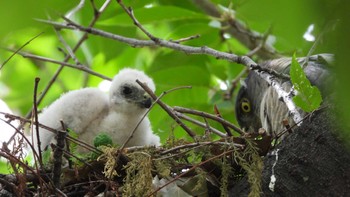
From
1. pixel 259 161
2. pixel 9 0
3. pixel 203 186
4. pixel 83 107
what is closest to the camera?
pixel 9 0

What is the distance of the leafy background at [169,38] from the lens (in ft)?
1.21

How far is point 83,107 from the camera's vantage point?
9.02 ft

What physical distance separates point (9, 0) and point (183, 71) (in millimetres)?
3455

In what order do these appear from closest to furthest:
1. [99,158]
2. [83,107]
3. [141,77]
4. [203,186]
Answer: [203,186]
[99,158]
[83,107]
[141,77]

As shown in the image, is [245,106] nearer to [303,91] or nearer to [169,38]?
[169,38]

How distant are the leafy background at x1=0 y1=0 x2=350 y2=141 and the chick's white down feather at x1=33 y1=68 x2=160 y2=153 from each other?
23cm

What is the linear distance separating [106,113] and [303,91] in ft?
5.24

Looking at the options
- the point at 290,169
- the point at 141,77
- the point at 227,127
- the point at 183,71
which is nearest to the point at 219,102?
the point at 183,71

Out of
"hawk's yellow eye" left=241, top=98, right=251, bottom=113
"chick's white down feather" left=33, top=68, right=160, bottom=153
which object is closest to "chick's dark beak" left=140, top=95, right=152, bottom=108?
"chick's white down feather" left=33, top=68, right=160, bottom=153

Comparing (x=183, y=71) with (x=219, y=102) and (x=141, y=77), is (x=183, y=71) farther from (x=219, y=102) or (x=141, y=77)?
(x=141, y=77)

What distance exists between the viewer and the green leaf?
1569 millimetres

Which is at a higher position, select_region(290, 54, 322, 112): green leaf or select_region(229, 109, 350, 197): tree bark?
select_region(290, 54, 322, 112): green leaf

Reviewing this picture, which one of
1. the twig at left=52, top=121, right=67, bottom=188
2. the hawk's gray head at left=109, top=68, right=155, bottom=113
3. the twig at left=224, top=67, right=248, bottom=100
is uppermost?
the twig at left=224, top=67, right=248, bottom=100

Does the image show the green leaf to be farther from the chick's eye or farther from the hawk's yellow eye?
the hawk's yellow eye
